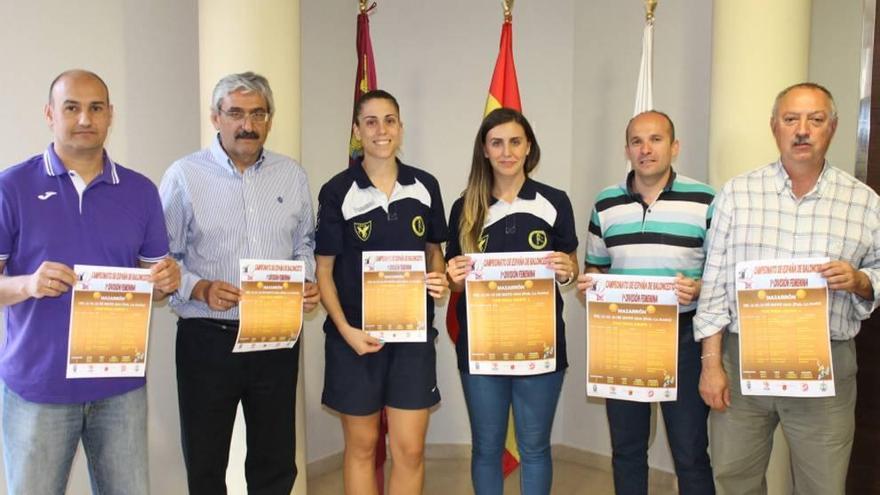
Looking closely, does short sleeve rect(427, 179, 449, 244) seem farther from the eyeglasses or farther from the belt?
the belt

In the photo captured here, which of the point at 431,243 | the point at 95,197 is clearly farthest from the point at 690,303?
the point at 95,197

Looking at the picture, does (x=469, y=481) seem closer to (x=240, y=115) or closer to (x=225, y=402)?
(x=225, y=402)

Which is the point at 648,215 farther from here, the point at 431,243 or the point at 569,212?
the point at 431,243

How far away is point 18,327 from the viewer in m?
2.36

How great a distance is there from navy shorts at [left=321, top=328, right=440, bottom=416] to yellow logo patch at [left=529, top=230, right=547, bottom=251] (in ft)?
2.07

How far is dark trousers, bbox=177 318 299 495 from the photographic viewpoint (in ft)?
9.21

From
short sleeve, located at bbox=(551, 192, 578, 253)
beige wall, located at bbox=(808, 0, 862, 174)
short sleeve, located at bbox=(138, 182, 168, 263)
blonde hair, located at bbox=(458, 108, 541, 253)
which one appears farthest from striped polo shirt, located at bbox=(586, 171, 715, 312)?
short sleeve, located at bbox=(138, 182, 168, 263)

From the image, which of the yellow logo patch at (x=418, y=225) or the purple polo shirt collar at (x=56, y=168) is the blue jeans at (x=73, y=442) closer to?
the purple polo shirt collar at (x=56, y=168)

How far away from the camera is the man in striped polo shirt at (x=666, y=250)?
115 inches

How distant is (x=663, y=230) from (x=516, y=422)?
105 centimetres

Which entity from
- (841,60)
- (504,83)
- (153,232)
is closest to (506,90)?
(504,83)

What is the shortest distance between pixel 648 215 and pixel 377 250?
3.82 feet

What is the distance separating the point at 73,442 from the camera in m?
2.42

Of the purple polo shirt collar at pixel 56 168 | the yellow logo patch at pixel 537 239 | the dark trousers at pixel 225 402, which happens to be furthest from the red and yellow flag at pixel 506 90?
the purple polo shirt collar at pixel 56 168
